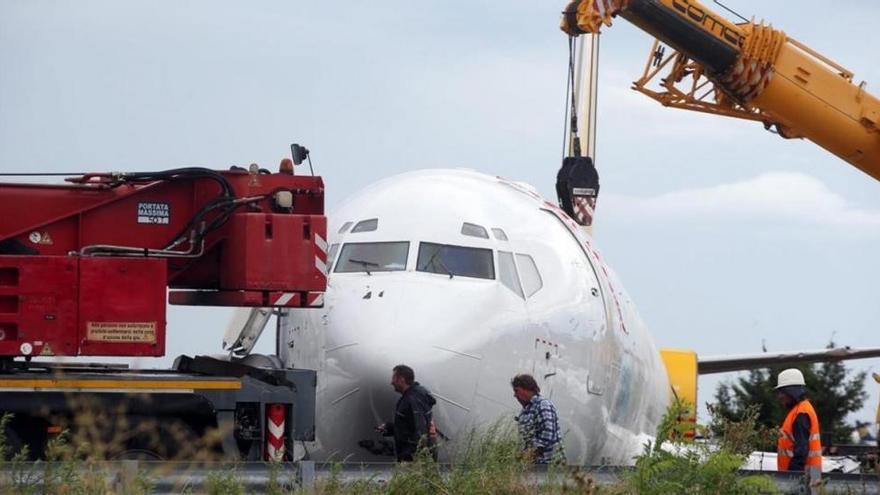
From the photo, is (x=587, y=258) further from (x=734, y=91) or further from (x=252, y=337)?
(x=734, y=91)

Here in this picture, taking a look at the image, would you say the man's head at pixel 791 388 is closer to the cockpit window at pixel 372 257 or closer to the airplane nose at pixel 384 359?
the airplane nose at pixel 384 359

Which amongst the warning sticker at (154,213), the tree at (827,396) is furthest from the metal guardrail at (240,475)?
A: the tree at (827,396)

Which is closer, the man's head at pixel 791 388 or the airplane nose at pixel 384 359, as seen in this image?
the airplane nose at pixel 384 359

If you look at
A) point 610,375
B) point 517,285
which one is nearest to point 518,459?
point 517,285

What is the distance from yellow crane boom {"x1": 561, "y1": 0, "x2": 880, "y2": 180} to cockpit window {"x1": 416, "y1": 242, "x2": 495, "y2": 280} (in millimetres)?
6303

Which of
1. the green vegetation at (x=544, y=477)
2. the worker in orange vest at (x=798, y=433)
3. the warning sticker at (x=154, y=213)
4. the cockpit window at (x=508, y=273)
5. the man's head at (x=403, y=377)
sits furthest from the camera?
the cockpit window at (x=508, y=273)

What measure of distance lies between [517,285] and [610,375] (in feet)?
5.48

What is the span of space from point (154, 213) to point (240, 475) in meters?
3.78

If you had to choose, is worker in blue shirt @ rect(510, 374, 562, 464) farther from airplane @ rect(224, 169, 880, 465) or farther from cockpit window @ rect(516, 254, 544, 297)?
cockpit window @ rect(516, 254, 544, 297)

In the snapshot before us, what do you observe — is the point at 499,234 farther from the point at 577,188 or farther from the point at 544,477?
the point at 577,188

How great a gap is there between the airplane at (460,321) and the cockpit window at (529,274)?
2 centimetres

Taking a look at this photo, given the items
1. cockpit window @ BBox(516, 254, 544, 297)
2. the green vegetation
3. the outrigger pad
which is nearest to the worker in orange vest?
cockpit window @ BBox(516, 254, 544, 297)

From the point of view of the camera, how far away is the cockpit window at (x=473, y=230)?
48.6 feet

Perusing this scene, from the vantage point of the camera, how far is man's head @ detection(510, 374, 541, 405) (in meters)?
13.6
